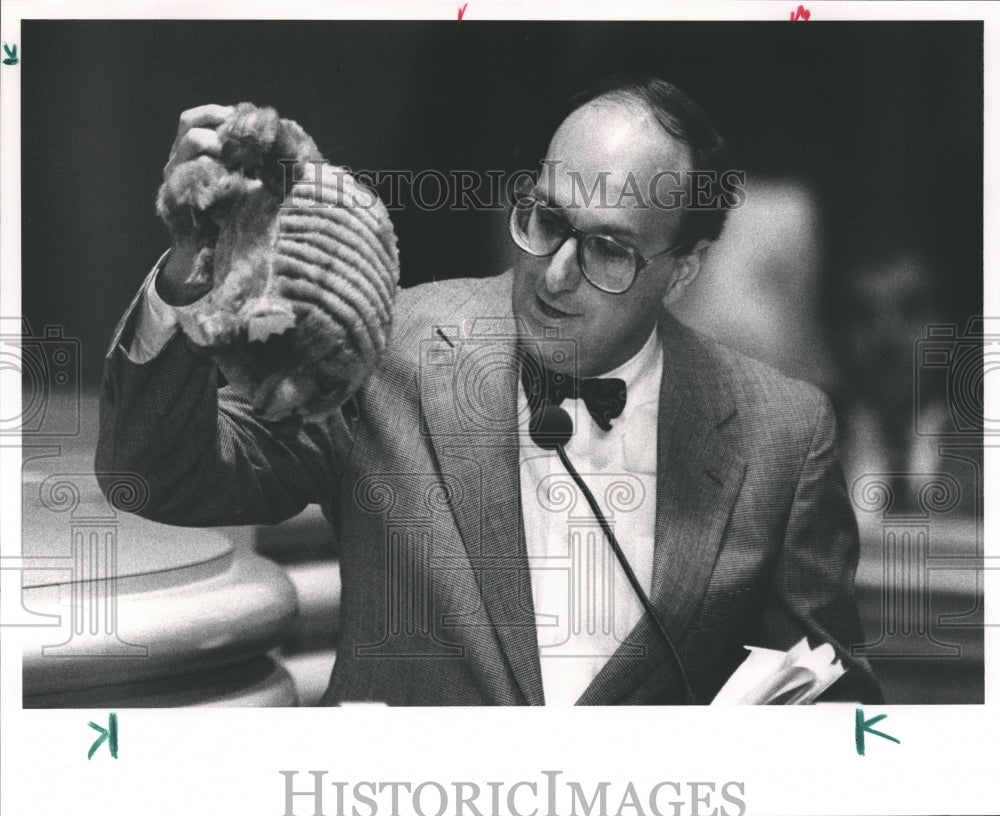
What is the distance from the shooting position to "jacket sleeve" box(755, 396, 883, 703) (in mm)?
2889

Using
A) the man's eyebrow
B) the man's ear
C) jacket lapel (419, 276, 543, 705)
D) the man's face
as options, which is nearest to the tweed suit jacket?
jacket lapel (419, 276, 543, 705)

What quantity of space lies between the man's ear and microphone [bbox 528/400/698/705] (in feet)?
1.33

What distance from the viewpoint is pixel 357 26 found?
2852mm

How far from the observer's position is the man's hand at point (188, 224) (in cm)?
281

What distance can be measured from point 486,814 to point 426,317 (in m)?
1.26

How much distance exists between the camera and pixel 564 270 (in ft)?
9.35

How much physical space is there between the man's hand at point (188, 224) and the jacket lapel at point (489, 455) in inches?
23.9

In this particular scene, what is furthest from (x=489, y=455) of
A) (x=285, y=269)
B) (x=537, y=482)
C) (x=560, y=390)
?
(x=285, y=269)

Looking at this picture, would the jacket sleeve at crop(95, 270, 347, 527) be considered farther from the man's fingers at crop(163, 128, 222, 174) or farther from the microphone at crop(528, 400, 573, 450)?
the microphone at crop(528, 400, 573, 450)

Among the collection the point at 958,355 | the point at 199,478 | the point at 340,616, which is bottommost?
the point at 340,616

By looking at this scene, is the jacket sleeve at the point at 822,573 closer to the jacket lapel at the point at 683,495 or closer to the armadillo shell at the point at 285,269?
the jacket lapel at the point at 683,495

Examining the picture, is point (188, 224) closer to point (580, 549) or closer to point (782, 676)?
point (580, 549)

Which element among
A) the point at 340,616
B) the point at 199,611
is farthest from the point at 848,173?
the point at 199,611

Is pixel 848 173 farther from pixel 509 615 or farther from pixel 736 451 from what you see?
pixel 509 615
